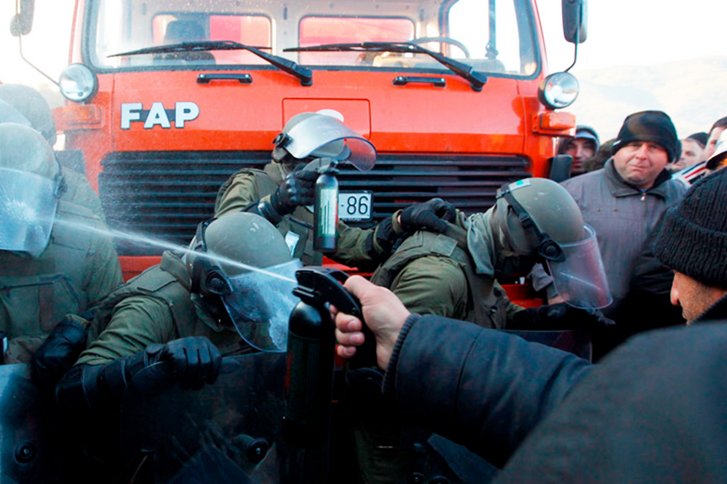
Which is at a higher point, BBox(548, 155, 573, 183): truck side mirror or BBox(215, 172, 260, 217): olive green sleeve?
BBox(548, 155, 573, 183): truck side mirror

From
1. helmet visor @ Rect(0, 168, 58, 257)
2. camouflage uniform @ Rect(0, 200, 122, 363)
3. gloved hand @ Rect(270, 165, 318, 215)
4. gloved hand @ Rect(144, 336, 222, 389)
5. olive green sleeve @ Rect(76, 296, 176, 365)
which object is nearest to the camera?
gloved hand @ Rect(144, 336, 222, 389)

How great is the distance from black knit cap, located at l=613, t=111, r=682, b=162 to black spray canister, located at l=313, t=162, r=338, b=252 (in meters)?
1.64

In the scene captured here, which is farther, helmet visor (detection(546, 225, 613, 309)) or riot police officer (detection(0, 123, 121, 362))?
helmet visor (detection(546, 225, 613, 309))

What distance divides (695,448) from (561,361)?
882 millimetres

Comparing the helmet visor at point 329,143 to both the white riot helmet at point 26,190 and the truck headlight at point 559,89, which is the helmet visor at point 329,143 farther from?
the truck headlight at point 559,89

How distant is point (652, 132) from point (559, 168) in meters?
0.56

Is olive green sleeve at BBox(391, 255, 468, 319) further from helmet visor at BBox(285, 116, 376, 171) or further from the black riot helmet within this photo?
helmet visor at BBox(285, 116, 376, 171)

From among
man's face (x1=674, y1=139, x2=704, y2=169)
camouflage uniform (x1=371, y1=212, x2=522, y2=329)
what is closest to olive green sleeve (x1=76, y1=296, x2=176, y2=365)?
camouflage uniform (x1=371, y1=212, x2=522, y2=329)

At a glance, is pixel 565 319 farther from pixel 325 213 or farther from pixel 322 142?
pixel 322 142

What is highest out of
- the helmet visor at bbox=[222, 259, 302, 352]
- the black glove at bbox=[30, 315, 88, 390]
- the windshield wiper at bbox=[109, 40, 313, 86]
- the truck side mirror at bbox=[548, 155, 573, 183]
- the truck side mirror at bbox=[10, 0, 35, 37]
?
the truck side mirror at bbox=[10, 0, 35, 37]

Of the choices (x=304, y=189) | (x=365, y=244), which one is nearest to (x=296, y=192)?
(x=304, y=189)

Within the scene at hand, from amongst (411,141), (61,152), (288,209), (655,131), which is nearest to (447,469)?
(288,209)

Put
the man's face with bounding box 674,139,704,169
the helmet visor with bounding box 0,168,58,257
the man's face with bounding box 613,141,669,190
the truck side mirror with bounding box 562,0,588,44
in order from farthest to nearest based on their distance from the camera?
the man's face with bounding box 674,139,704,169
the truck side mirror with bounding box 562,0,588,44
the man's face with bounding box 613,141,669,190
the helmet visor with bounding box 0,168,58,257

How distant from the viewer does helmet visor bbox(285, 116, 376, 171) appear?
294 centimetres
